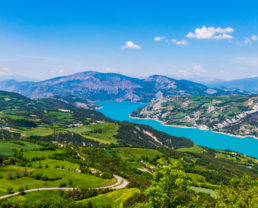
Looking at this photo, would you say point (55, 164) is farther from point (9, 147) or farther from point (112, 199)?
point (112, 199)

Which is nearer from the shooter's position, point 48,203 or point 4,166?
point 48,203

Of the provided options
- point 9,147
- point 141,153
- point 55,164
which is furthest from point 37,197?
point 141,153

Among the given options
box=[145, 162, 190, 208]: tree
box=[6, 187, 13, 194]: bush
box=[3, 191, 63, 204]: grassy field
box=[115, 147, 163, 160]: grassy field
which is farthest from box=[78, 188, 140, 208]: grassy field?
box=[115, 147, 163, 160]: grassy field

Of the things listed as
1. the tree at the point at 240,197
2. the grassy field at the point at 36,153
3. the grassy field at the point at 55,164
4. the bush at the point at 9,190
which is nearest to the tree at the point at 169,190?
the tree at the point at 240,197

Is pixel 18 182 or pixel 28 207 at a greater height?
pixel 28 207

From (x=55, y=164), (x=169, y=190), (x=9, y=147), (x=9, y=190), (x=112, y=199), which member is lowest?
(x=55, y=164)

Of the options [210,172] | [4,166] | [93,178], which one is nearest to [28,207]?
[93,178]

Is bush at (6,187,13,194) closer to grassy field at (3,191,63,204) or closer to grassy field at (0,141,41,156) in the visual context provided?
grassy field at (3,191,63,204)

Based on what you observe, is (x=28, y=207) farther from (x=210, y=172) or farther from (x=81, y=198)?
(x=210, y=172)
